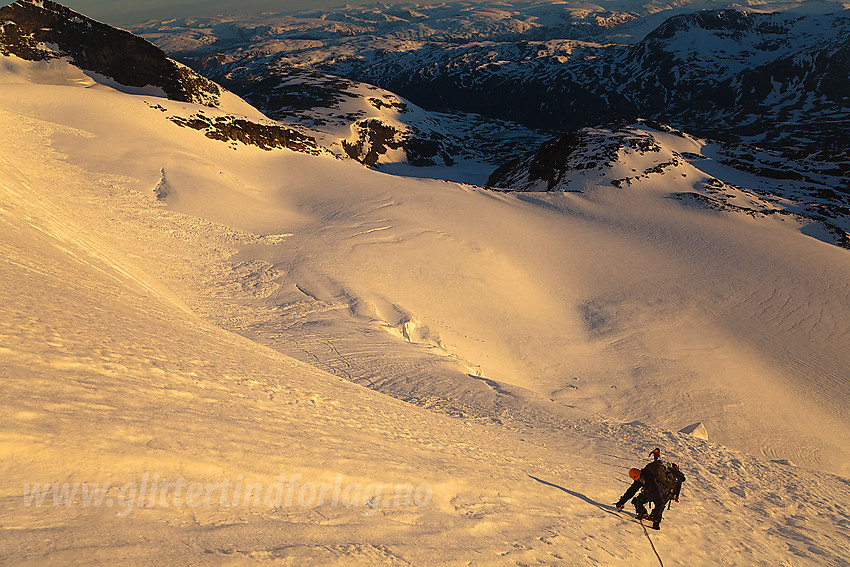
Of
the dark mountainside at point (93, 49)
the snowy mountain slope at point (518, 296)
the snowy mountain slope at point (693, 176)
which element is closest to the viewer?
the snowy mountain slope at point (518, 296)

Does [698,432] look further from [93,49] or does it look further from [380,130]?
[380,130]

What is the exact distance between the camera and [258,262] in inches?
715

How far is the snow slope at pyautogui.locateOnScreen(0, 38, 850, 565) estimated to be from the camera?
176 inches

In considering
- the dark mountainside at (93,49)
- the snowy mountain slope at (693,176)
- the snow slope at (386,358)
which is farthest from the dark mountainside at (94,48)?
the snowy mountain slope at (693,176)

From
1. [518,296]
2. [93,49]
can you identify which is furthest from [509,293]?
[93,49]

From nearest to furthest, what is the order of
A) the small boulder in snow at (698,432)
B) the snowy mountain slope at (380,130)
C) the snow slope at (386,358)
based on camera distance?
the snow slope at (386,358) → the small boulder in snow at (698,432) → the snowy mountain slope at (380,130)

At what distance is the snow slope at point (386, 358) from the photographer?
446 cm

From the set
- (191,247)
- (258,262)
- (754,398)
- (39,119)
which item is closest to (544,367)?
(754,398)

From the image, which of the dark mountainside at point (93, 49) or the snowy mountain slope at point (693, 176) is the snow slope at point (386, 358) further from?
the dark mountainside at point (93, 49)

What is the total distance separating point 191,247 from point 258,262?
107 inches

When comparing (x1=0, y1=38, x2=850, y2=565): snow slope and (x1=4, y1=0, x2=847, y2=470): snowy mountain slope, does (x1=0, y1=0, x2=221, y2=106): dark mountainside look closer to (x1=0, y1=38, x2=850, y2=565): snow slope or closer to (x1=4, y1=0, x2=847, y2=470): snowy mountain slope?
(x1=0, y1=38, x2=850, y2=565): snow slope

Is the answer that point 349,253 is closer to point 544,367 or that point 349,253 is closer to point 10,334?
point 544,367

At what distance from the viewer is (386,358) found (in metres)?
12.2

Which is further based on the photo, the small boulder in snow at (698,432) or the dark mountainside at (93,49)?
the dark mountainside at (93,49)
